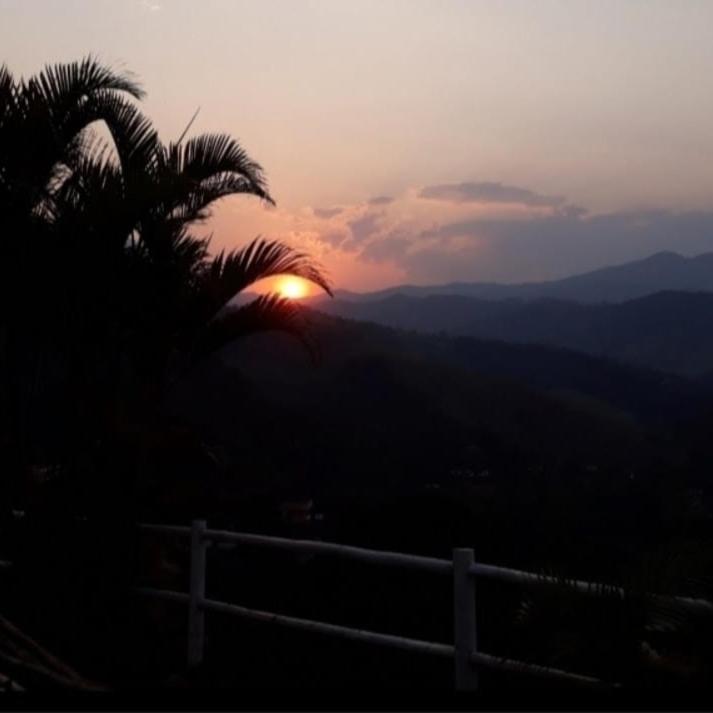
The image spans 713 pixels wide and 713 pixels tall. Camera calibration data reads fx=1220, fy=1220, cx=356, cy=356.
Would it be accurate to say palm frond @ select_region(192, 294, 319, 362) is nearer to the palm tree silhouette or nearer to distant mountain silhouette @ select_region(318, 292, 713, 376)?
the palm tree silhouette

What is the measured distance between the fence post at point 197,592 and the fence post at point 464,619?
8.54 ft

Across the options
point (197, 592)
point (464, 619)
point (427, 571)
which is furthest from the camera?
point (197, 592)

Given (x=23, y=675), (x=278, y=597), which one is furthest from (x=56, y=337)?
(x=23, y=675)

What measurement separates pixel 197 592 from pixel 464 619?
2705mm

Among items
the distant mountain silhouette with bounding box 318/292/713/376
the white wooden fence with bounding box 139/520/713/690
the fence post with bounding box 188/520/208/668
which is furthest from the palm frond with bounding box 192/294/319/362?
the distant mountain silhouette with bounding box 318/292/713/376

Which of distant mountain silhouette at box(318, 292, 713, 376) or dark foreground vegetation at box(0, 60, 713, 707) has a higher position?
distant mountain silhouette at box(318, 292, 713, 376)

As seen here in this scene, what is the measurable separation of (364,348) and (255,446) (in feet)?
104

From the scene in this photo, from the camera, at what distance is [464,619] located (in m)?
6.07

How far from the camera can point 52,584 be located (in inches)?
348

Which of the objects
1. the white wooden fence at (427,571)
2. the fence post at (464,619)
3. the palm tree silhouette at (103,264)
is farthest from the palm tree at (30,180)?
the fence post at (464,619)

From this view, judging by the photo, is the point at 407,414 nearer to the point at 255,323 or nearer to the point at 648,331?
the point at 255,323

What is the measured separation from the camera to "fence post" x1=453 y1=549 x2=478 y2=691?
19.7ft

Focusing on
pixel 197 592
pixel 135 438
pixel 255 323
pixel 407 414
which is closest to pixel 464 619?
pixel 197 592

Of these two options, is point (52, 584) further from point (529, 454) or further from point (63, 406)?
point (529, 454)
